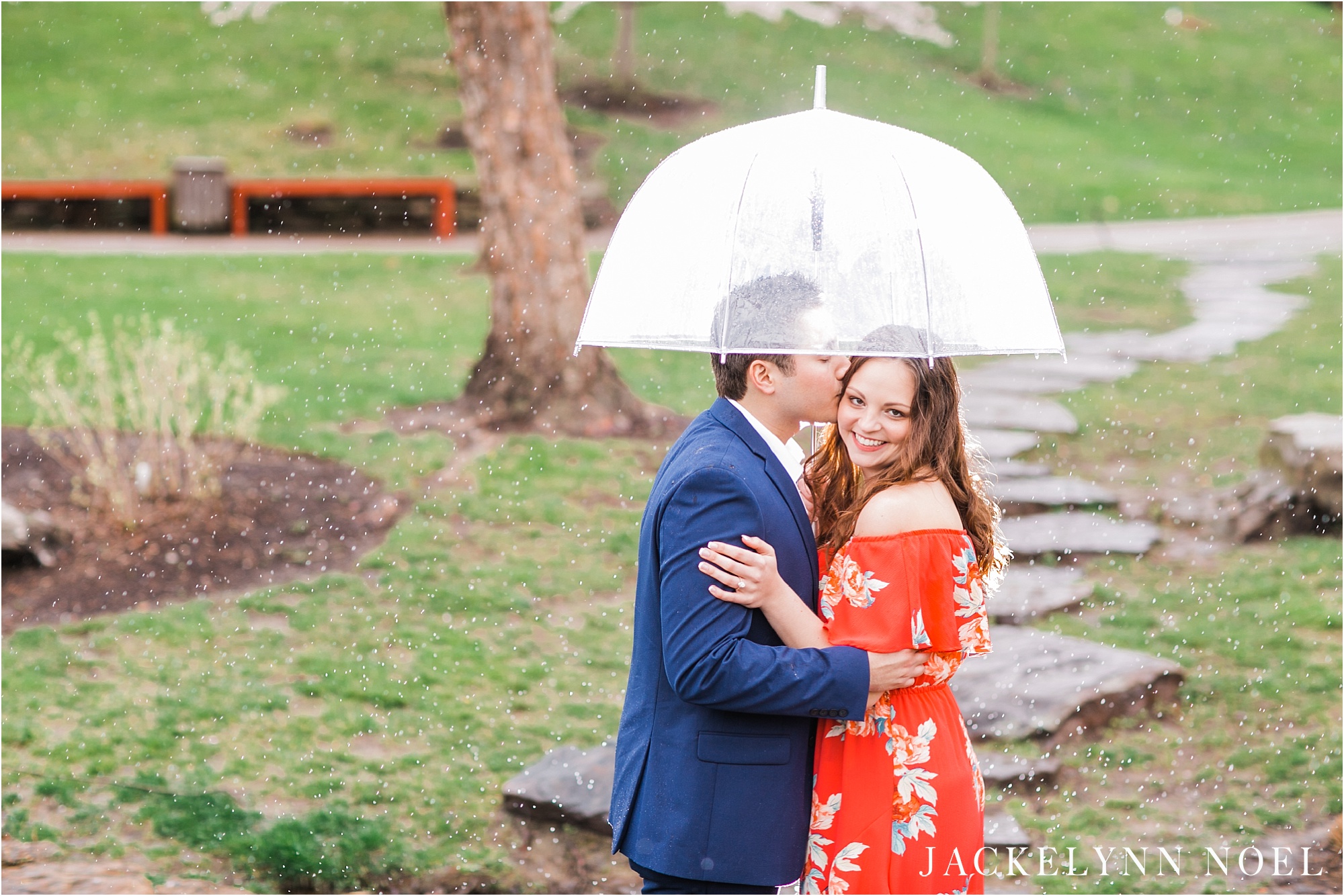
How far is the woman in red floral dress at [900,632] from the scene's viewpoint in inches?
103

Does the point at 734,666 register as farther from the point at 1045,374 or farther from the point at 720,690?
the point at 1045,374

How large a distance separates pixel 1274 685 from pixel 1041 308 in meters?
4.07

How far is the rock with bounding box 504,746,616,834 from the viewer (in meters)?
4.80

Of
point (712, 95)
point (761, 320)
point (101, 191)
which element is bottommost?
point (761, 320)

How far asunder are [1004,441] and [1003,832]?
482cm

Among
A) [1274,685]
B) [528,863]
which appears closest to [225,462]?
[528,863]

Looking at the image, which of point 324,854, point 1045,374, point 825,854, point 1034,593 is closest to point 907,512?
point 825,854

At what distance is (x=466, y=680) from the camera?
6.16 metres

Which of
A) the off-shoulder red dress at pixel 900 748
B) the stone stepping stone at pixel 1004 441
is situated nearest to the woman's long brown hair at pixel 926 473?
the off-shoulder red dress at pixel 900 748

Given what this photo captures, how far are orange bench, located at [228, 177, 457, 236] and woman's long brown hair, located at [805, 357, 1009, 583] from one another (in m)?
17.0

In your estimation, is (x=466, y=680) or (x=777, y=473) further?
(x=466, y=680)

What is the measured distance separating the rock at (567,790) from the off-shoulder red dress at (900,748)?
220cm

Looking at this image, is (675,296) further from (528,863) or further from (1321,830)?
(1321,830)

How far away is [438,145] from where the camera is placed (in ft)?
74.3
